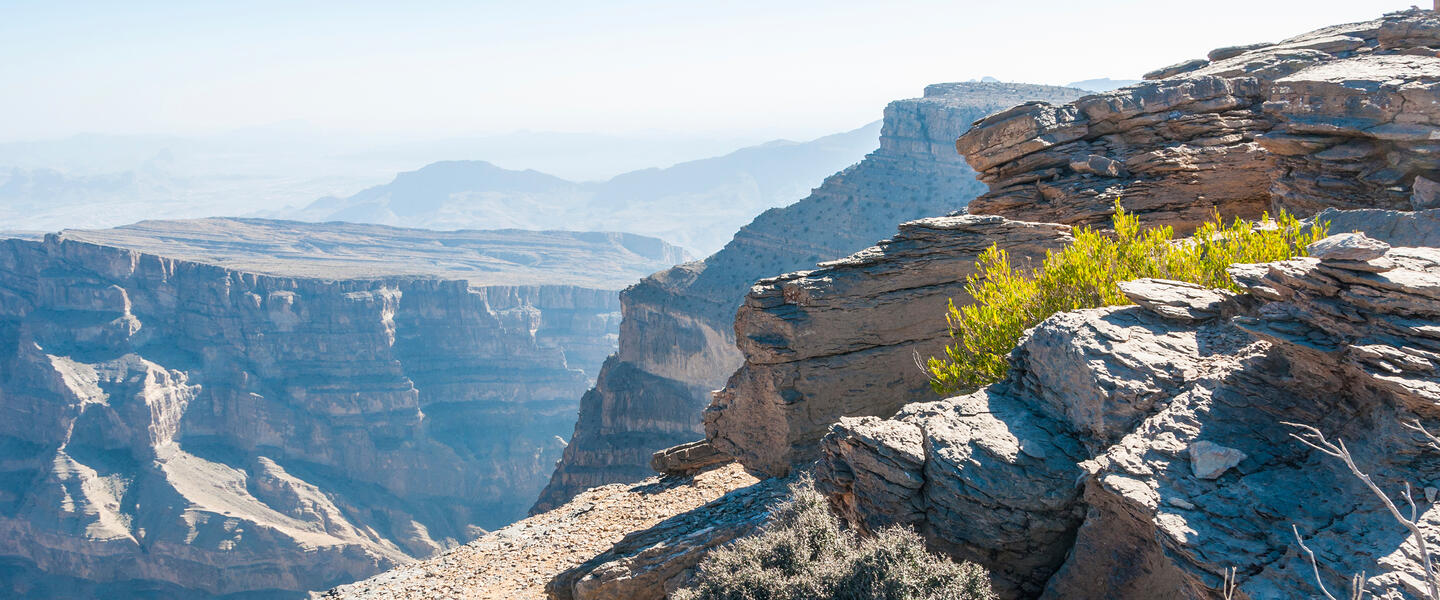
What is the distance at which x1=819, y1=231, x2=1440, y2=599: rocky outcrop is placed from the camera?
703 centimetres

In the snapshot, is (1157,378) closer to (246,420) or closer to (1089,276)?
(1089,276)

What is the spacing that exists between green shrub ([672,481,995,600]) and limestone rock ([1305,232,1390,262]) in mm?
4374

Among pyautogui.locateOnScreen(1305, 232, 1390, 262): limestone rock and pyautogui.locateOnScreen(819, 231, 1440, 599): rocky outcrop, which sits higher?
pyautogui.locateOnScreen(1305, 232, 1390, 262): limestone rock

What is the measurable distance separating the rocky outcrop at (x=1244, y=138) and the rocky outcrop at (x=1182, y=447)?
822cm

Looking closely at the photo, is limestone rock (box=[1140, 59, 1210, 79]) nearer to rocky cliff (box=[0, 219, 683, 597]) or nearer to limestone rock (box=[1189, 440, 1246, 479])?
limestone rock (box=[1189, 440, 1246, 479])

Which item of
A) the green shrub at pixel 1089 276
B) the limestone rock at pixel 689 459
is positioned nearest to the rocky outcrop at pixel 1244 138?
the green shrub at pixel 1089 276

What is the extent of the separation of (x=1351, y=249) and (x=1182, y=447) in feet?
7.52

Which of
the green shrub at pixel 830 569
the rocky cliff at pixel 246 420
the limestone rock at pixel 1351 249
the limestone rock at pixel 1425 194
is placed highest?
the limestone rock at pixel 1351 249

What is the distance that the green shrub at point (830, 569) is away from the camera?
8.51m

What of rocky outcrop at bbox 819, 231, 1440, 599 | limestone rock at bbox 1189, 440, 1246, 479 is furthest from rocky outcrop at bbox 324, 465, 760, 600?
limestone rock at bbox 1189, 440, 1246, 479

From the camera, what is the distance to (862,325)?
16.6 metres

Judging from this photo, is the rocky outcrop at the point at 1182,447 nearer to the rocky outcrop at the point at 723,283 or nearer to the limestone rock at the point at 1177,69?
the limestone rock at the point at 1177,69

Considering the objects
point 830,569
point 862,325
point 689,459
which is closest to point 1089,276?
point 862,325

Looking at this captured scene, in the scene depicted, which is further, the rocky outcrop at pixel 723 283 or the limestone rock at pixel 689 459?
the rocky outcrop at pixel 723 283
